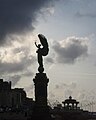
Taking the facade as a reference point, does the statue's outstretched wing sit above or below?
below

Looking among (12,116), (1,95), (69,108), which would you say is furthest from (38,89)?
(1,95)

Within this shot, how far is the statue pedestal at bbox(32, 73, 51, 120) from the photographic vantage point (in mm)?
49469

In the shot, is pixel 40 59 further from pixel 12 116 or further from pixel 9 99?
pixel 9 99

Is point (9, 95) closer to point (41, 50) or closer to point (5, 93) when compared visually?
point (5, 93)

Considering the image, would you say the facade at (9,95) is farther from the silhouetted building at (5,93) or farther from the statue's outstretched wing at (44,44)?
the statue's outstretched wing at (44,44)

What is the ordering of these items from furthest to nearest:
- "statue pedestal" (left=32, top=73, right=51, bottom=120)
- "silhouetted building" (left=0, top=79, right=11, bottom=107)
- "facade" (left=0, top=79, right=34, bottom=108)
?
"facade" (left=0, top=79, right=34, bottom=108) < "silhouetted building" (left=0, top=79, right=11, bottom=107) < "statue pedestal" (left=32, top=73, right=51, bottom=120)

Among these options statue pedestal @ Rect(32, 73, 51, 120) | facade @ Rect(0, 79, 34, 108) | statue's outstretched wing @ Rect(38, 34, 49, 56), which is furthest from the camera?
facade @ Rect(0, 79, 34, 108)

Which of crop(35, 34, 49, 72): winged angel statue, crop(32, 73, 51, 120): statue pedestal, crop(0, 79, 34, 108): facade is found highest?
crop(0, 79, 34, 108): facade

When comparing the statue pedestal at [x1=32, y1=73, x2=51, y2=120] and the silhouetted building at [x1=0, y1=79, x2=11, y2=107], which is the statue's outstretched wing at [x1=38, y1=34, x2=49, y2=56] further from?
the silhouetted building at [x1=0, y1=79, x2=11, y2=107]

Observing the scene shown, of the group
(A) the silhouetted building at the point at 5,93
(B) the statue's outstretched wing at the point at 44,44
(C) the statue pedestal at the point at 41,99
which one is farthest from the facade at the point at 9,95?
(C) the statue pedestal at the point at 41,99

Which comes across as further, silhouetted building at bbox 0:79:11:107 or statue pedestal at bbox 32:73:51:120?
silhouetted building at bbox 0:79:11:107

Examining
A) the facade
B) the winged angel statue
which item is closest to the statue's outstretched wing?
the winged angel statue

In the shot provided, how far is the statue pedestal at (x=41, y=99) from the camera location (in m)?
49.5

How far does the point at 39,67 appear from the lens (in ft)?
167
